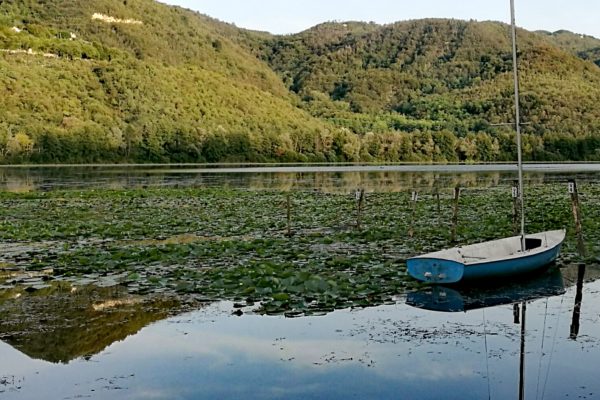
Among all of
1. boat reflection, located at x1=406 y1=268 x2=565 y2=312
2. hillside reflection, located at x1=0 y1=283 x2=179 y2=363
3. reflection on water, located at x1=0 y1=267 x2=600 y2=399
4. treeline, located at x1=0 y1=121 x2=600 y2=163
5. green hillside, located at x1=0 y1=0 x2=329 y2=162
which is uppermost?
green hillside, located at x1=0 y1=0 x2=329 y2=162

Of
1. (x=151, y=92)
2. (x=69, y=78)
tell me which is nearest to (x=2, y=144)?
(x=69, y=78)

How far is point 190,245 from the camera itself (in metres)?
18.0

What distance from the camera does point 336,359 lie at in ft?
30.6

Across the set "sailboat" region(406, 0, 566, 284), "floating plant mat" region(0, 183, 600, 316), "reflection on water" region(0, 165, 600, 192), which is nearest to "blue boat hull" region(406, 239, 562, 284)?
"sailboat" region(406, 0, 566, 284)

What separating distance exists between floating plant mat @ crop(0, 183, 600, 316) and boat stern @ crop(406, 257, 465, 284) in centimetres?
47

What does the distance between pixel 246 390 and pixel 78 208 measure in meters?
24.6

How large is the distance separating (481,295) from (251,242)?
743 cm

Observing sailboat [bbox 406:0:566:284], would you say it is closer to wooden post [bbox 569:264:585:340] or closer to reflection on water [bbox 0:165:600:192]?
wooden post [bbox 569:264:585:340]

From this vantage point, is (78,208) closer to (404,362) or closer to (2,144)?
(404,362)

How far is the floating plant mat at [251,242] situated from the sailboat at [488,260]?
60cm

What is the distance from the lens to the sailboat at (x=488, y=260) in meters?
13.4

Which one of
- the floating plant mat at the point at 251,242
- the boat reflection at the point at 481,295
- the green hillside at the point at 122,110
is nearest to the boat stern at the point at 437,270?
the boat reflection at the point at 481,295

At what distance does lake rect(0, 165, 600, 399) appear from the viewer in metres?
8.23

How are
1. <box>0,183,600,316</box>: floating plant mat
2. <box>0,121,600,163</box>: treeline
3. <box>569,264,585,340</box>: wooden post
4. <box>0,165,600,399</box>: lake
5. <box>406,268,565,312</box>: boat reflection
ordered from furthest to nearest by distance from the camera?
<box>0,121,600,163</box>: treeline → <box>0,183,600,316</box>: floating plant mat → <box>406,268,565,312</box>: boat reflection → <box>569,264,585,340</box>: wooden post → <box>0,165,600,399</box>: lake
